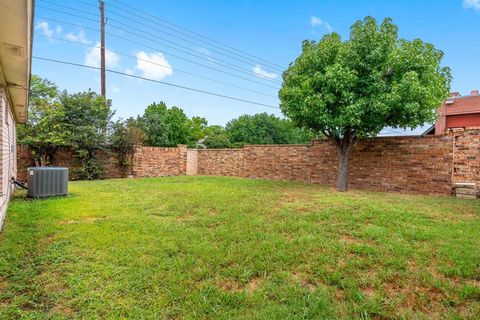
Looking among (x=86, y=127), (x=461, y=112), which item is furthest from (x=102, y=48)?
(x=461, y=112)

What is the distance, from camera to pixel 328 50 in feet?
23.4

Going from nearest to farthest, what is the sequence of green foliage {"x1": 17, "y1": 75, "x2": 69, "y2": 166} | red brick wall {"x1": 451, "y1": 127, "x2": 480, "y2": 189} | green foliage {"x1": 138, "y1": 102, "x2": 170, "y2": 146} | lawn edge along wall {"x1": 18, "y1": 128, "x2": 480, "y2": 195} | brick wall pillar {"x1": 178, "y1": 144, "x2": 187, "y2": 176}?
1. red brick wall {"x1": 451, "y1": 127, "x2": 480, "y2": 189}
2. lawn edge along wall {"x1": 18, "y1": 128, "x2": 480, "y2": 195}
3. green foliage {"x1": 17, "y1": 75, "x2": 69, "y2": 166}
4. brick wall pillar {"x1": 178, "y1": 144, "x2": 187, "y2": 176}
5. green foliage {"x1": 138, "y1": 102, "x2": 170, "y2": 146}

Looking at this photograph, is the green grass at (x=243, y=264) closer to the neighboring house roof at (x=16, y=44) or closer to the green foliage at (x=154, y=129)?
the neighboring house roof at (x=16, y=44)

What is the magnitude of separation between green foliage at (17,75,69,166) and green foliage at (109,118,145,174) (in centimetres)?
194

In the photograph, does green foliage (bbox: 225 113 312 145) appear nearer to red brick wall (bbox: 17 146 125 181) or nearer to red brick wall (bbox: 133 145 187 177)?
red brick wall (bbox: 133 145 187 177)

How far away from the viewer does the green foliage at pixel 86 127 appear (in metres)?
11.4

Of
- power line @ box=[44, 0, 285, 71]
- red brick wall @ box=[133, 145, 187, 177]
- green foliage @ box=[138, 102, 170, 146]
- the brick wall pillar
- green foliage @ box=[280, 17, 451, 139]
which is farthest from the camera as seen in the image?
green foliage @ box=[138, 102, 170, 146]

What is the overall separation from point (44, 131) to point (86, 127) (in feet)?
4.89

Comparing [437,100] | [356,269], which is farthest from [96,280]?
[437,100]

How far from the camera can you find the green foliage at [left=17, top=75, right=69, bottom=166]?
1073 centimetres

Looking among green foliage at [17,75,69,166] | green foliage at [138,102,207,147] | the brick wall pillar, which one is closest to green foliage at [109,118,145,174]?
green foliage at [17,75,69,166]

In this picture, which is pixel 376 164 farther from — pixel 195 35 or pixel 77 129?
pixel 77 129

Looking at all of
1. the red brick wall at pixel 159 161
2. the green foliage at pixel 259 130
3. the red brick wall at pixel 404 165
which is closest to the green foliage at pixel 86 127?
the red brick wall at pixel 159 161

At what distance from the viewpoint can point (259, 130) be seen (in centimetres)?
3125
